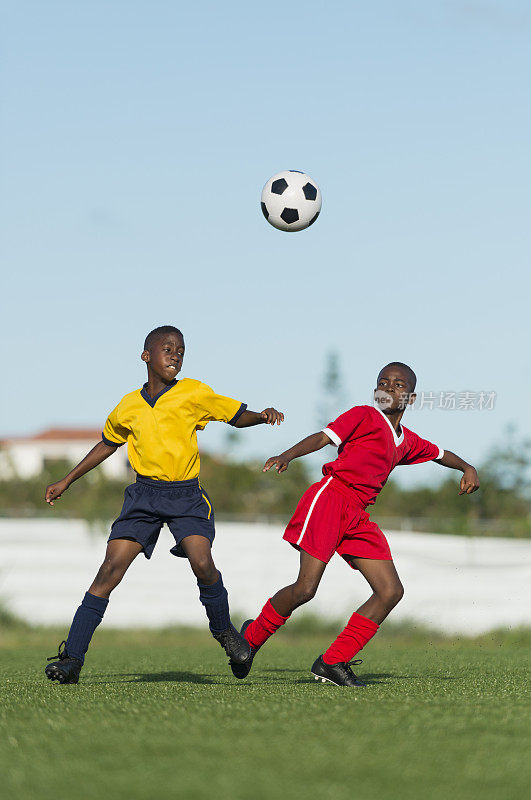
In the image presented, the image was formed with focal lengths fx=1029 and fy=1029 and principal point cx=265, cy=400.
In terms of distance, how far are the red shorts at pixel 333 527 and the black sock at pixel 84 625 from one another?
3.78ft

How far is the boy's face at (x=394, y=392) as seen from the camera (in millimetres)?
6008

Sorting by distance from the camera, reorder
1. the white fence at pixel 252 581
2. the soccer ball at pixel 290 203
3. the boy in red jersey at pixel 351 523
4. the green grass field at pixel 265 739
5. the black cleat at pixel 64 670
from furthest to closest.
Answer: the white fence at pixel 252 581 → the soccer ball at pixel 290 203 → the boy in red jersey at pixel 351 523 → the black cleat at pixel 64 670 → the green grass field at pixel 265 739

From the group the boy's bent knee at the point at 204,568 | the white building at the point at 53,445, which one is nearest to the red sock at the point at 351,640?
the boy's bent knee at the point at 204,568

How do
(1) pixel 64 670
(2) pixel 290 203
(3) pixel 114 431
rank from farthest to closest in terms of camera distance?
1. (2) pixel 290 203
2. (3) pixel 114 431
3. (1) pixel 64 670

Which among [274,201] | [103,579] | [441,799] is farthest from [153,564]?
[441,799]

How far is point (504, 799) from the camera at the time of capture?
8.94ft

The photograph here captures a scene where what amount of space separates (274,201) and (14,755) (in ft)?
18.9

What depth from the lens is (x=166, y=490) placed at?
5.84 m

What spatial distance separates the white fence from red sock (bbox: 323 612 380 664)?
8342 millimetres

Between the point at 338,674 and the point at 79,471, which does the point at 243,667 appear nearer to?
the point at 338,674

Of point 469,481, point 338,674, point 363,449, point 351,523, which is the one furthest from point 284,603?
point 469,481

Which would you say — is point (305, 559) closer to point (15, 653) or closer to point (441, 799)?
point (441, 799)

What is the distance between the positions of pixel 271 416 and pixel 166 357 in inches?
27.7

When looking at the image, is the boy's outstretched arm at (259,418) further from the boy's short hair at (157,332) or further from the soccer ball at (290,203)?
the soccer ball at (290,203)
